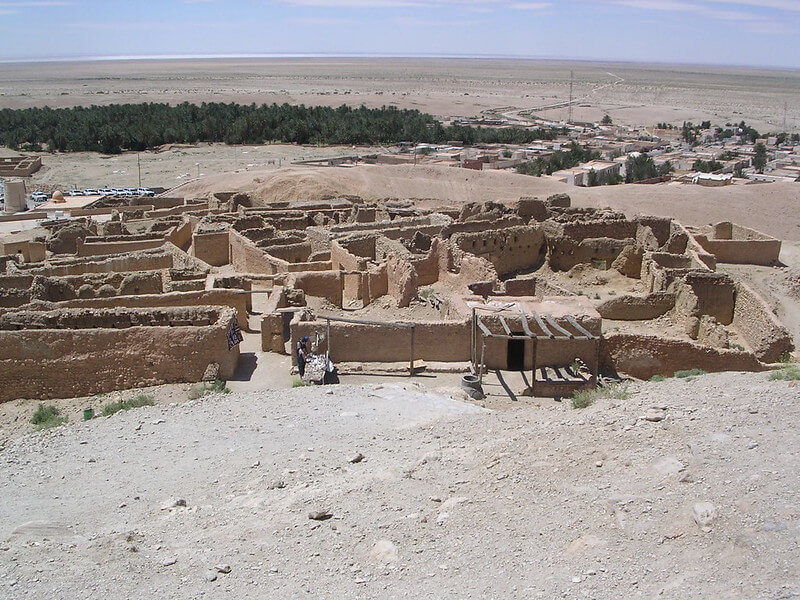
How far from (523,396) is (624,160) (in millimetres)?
53800

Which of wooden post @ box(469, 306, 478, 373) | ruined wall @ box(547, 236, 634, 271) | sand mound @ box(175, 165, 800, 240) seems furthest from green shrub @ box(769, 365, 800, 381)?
sand mound @ box(175, 165, 800, 240)

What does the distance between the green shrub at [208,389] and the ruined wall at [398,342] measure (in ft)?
6.72

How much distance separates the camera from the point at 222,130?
77000 millimetres

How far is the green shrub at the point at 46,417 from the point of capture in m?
12.5

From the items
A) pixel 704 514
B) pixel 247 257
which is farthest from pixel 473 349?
pixel 247 257

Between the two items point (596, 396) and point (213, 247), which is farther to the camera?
point (213, 247)

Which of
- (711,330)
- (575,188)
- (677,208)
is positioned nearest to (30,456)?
(711,330)

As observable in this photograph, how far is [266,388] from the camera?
1403 cm

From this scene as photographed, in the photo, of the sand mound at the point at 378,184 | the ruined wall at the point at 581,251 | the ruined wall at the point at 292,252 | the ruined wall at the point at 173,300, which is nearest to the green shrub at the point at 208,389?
the ruined wall at the point at 173,300

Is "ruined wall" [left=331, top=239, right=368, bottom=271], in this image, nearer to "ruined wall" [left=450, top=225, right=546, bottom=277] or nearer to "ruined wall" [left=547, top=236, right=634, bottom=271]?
"ruined wall" [left=450, top=225, right=546, bottom=277]

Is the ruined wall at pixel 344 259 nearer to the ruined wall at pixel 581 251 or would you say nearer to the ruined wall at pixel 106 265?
the ruined wall at pixel 106 265

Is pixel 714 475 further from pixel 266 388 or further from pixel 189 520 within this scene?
pixel 266 388

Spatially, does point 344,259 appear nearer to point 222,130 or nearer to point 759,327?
point 759,327

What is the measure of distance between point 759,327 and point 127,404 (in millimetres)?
14386
